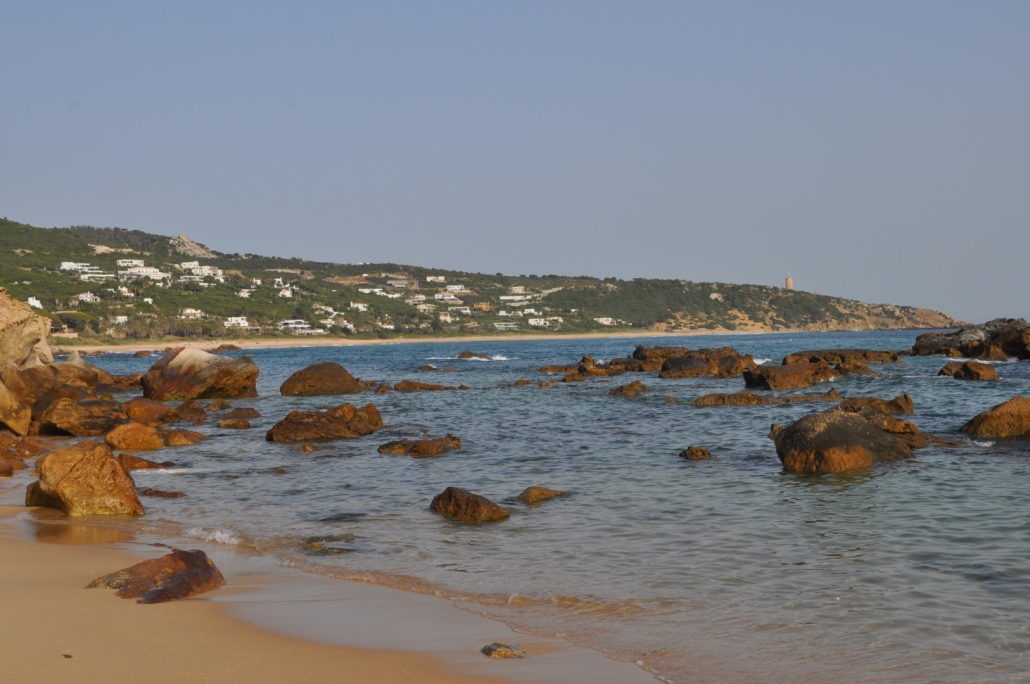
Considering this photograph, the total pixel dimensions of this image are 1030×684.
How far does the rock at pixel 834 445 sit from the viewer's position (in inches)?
606

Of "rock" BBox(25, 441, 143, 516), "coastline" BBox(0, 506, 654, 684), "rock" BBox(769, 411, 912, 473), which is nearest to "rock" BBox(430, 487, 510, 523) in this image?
"coastline" BBox(0, 506, 654, 684)

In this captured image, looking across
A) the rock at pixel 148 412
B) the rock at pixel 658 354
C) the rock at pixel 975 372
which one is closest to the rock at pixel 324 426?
the rock at pixel 148 412

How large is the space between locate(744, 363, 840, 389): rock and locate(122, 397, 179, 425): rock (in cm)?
2115

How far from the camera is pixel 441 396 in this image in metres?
37.9

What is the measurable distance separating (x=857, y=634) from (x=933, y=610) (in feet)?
3.38

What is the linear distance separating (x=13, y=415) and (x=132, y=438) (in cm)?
472

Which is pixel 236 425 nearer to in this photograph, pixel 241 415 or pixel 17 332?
pixel 241 415

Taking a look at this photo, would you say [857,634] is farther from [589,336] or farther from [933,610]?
[589,336]

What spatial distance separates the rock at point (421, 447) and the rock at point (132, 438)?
5450mm

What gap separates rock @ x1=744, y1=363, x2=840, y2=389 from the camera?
34.3m

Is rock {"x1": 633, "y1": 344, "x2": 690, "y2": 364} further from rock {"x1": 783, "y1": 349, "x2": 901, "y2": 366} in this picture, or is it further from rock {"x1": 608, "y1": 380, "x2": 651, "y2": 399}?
rock {"x1": 608, "y1": 380, "x2": 651, "y2": 399}

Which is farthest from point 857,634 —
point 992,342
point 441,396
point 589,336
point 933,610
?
point 589,336

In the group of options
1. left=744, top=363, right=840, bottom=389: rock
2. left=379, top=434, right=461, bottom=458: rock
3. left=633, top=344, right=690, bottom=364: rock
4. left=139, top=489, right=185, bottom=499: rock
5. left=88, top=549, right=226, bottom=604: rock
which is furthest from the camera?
left=633, top=344, right=690, bottom=364: rock

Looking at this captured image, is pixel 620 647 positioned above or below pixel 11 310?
below
